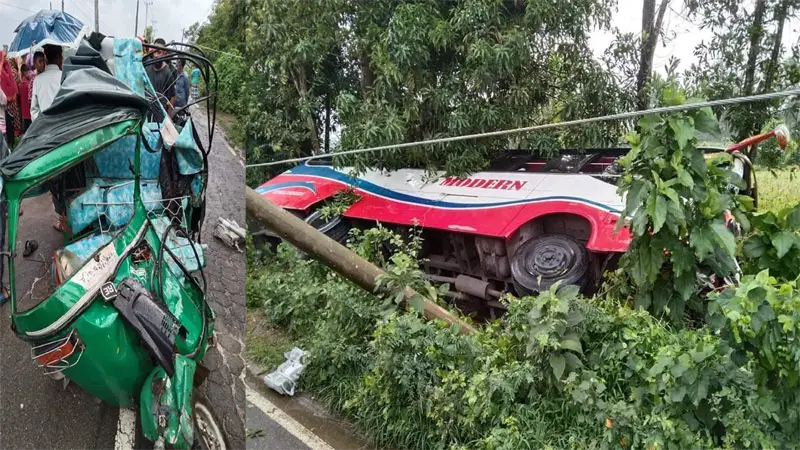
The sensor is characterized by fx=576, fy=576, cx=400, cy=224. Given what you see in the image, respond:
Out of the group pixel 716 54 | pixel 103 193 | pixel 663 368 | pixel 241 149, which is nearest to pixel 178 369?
pixel 103 193

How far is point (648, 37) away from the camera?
3.48 m

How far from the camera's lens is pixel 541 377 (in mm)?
2730

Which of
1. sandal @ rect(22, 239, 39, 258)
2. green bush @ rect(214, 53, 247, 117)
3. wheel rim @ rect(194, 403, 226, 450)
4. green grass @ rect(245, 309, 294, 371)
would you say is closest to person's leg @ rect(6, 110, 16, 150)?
sandal @ rect(22, 239, 39, 258)

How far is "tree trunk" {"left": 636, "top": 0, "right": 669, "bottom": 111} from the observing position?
3.45 m

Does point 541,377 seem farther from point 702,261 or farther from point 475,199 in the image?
point 475,199

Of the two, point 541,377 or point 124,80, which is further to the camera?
point 541,377

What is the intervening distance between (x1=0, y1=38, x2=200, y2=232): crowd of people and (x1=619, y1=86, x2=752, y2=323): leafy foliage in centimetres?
196

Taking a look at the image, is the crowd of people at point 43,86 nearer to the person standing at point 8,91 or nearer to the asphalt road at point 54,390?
the person standing at point 8,91

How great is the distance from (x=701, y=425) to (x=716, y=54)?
2097mm

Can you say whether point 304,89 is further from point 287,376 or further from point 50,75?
point 50,75

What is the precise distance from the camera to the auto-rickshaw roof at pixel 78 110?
5.19ft

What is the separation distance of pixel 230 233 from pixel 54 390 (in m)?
1.20

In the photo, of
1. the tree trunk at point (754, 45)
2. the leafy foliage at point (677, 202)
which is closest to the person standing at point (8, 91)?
the leafy foliage at point (677, 202)

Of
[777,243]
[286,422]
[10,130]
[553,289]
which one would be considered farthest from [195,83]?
[777,243]
